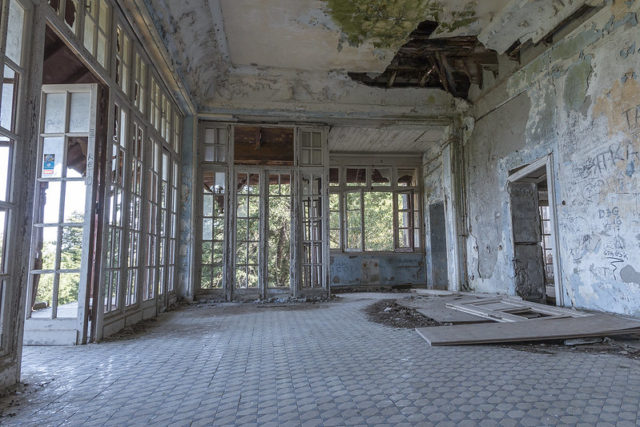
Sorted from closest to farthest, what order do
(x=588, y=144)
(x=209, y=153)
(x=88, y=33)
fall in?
(x=88, y=33)
(x=588, y=144)
(x=209, y=153)

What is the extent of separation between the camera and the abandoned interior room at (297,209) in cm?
223

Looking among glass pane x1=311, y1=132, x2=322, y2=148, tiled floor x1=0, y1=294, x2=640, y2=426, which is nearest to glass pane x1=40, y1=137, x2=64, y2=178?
tiled floor x1=0, y1=294, x2=640, y2=426

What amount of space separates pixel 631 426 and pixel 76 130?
445cm

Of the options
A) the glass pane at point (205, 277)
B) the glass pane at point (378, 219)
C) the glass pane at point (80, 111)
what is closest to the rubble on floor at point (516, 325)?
the glass pane at point (80, 111)

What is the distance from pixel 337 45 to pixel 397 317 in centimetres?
431

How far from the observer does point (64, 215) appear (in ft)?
11.2

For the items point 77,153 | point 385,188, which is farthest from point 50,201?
point 385,188

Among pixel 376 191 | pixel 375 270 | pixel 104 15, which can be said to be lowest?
pixel 375 270

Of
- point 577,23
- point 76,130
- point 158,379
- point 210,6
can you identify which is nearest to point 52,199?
point 76,130

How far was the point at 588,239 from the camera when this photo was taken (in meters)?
4.42

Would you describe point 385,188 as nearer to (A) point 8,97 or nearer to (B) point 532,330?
(B) point 532,330

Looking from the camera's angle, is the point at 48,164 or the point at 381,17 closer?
the point at 48,164

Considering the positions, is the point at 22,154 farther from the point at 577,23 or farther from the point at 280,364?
the point at 577,23

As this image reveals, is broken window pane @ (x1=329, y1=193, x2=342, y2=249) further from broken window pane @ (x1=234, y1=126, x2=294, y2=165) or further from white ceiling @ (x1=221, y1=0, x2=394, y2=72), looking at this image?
white ceiling @ (x1=221, y1=0, x2=394, y2=72)
